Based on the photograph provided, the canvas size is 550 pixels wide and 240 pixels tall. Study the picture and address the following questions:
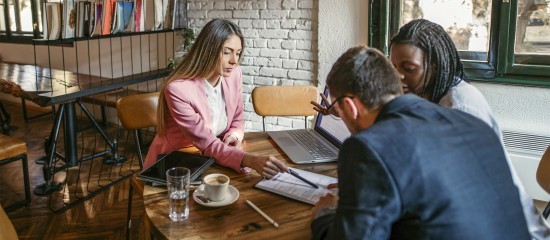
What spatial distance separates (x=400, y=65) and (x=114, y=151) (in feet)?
9.84

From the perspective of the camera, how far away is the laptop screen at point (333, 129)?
1.81 metres

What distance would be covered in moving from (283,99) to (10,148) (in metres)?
1.68

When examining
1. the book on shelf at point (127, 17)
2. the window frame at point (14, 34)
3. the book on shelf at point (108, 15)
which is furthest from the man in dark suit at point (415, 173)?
the window frame at point (14, 34)

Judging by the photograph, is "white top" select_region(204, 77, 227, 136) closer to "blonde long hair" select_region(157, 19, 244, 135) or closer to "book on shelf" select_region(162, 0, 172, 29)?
"blonde long hair" select_region(157, 19, 244, 135)

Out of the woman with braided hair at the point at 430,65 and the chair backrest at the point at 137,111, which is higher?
the woman with braided hair at the point at 430,65

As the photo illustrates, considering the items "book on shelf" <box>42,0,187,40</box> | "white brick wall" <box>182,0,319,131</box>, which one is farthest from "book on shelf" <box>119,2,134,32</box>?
"white brick wall" <box>182,0,319,131</box>

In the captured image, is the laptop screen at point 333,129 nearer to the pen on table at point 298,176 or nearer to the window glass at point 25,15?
the pen on table at point 298,176

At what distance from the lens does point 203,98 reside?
6.40ft

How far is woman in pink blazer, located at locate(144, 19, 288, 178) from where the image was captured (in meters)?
1.82

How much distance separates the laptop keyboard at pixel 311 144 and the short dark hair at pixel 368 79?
79cm

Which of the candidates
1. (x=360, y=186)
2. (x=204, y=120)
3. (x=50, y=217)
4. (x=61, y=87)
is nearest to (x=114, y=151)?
(x=61, y=87)

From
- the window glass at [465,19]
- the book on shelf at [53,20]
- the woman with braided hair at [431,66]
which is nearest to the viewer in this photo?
the woman with braided hair at [431,66]

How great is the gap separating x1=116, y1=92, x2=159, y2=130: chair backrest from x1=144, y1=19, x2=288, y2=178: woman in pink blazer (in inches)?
19.0

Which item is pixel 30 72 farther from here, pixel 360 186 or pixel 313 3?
pixel 360 186
